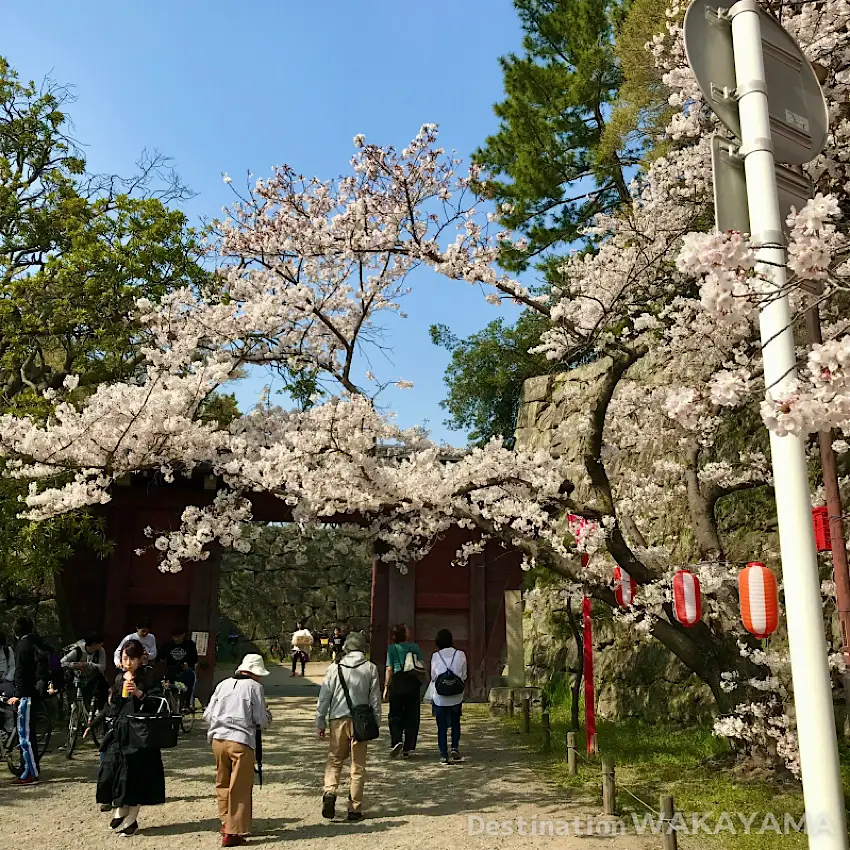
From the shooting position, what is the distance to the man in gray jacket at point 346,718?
6293 mm

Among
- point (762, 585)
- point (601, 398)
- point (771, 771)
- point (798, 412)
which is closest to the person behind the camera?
point (798, 412)

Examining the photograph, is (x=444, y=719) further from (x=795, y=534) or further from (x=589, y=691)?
(x=795, y=534)

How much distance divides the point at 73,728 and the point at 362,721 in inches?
173

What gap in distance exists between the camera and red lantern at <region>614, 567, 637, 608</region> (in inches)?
288

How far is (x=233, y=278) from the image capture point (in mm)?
10625

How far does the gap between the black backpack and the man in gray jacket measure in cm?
197

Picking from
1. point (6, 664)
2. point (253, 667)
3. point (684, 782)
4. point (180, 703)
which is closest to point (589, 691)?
point (684, 782)

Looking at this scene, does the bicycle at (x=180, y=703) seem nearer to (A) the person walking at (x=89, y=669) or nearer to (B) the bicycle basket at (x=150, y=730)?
(A) the person walking at (x=89, y=669)

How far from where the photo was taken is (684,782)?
7.12 meters

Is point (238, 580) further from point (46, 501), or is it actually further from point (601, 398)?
point (601, 398)

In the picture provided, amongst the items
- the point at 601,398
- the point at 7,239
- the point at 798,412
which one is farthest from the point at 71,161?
the point at 798,412

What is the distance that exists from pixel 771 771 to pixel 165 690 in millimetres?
7207

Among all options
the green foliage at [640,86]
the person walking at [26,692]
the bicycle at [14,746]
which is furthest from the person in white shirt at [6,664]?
the green foliage at [640,86]

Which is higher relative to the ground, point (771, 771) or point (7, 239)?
point (7, 239)
